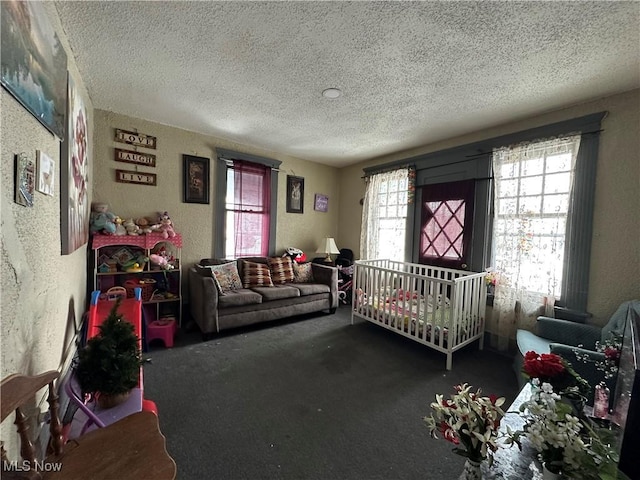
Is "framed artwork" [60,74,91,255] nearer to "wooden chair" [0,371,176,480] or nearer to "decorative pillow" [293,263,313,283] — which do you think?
"wooden chair" [0,371,176,480]

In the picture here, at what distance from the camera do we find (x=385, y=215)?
4117 millimetres

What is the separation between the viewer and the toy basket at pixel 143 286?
9.39 ft

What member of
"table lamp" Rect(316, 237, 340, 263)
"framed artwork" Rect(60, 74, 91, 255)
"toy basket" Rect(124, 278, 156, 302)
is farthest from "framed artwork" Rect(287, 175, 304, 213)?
"framed artwork" Rect(60, 74, 91, 255)

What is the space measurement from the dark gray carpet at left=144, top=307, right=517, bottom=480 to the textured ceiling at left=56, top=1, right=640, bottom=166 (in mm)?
2423

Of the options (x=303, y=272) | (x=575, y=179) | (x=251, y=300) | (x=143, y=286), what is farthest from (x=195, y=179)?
(x=575, y=179)

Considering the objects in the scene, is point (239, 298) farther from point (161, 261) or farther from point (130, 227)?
point (130, 227)

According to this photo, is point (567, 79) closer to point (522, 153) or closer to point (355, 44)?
point (522, 153)

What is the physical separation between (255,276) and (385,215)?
219cm

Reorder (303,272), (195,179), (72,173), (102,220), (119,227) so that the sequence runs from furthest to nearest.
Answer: (303,272) → (195,179) → (119,227) → (102,220) → (72,173)

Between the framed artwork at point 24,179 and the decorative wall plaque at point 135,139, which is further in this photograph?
the decorative wall plaque at point 135,139

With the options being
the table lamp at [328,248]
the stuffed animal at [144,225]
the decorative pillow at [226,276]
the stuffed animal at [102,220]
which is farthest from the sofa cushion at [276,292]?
the stuffed animal at [102,220]

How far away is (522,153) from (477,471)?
2.92m

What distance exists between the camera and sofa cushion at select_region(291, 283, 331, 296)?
138 inches

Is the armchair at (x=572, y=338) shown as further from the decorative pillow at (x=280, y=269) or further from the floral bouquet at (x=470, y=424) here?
the decorative pillow at (x=280, y=269)
